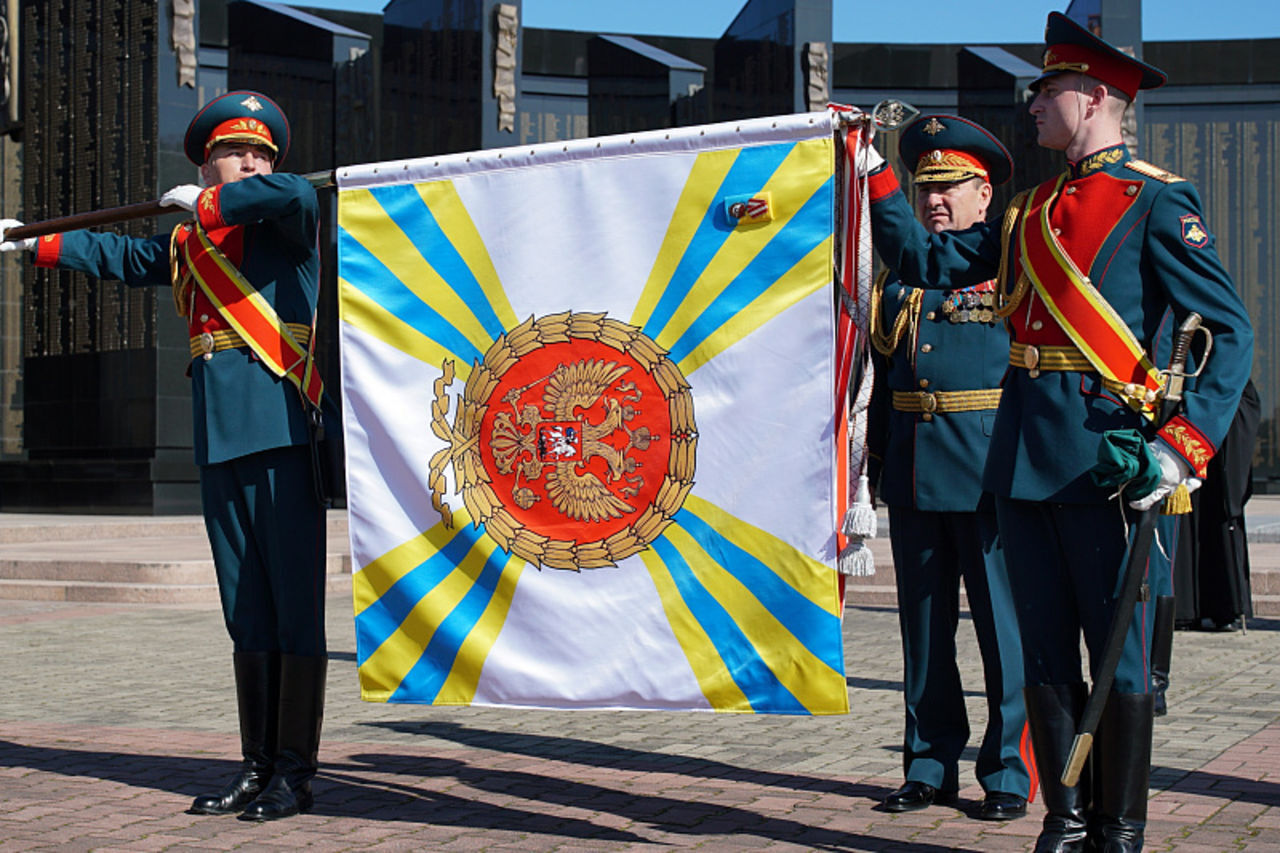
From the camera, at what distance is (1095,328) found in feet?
11.5

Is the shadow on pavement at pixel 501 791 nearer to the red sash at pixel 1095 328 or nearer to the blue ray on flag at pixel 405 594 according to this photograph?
the blue ray on flag at pixel 405 594

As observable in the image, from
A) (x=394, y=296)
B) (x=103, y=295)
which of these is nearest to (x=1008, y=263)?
(x=394, y=296)

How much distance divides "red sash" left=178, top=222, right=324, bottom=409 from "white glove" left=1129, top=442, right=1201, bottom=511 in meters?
2.45

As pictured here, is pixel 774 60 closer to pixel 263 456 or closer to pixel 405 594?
pixel 263 456

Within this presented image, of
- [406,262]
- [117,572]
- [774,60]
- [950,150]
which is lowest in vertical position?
[117,572]

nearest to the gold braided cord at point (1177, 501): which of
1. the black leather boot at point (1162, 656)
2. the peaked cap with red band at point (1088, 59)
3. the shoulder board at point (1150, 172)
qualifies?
the shoulder board at point (1150, 172)

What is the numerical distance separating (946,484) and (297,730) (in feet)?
6.71

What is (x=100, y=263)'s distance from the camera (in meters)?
4.93

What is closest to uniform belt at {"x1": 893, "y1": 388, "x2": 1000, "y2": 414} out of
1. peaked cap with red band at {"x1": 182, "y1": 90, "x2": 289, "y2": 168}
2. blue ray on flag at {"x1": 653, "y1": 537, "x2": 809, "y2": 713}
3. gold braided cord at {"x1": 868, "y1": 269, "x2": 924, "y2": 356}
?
gold braided cord at {"x1": 868, "y1": 269, "x2": 924, "y2": 356}

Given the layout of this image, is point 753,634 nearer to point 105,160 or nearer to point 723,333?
point 723,333

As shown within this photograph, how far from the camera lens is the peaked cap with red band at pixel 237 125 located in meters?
4.64

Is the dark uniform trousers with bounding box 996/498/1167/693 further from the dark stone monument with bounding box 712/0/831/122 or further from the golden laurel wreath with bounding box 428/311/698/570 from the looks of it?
the dark stone monument with bounding box 712/0/831/122

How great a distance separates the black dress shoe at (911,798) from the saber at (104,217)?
7.88ft

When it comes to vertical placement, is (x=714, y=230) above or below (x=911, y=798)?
above
